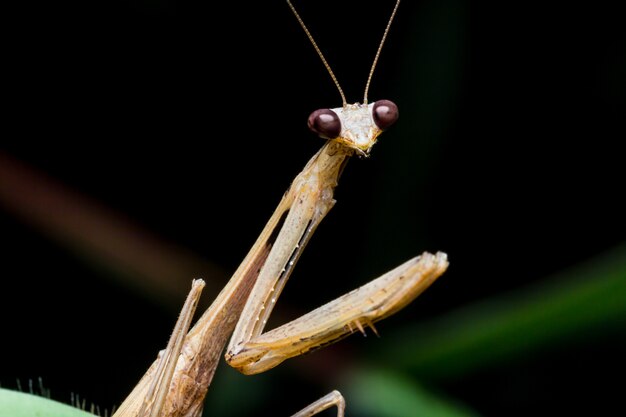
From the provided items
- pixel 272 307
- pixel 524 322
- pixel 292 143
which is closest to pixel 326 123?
pixel 272 307

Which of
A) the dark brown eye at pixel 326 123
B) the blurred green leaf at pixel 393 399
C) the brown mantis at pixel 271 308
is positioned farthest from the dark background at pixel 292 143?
the dark brown eye at pixel 326 123

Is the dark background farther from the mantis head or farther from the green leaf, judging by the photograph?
the green leaf

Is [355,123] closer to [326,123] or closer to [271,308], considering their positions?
[326,123]

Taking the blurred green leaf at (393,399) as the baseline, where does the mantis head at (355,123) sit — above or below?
above

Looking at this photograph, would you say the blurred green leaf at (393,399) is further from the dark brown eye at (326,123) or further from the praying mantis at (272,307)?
the dark brown eye at (326,123)

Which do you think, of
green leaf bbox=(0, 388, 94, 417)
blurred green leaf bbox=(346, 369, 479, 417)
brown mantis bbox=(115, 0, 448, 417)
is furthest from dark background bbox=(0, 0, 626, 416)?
green leaf bbox=(0, 388, 94, 417)

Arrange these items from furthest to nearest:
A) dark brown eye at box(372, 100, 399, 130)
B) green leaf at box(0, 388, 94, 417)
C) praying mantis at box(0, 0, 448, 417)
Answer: dark brown eye at box(372, 100, 399, 130), praying mantis at box(0, 0, 448, 417), green leaf at box(0, 388, 94, 417)

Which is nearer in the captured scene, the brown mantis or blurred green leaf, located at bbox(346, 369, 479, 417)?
the brown mantis
